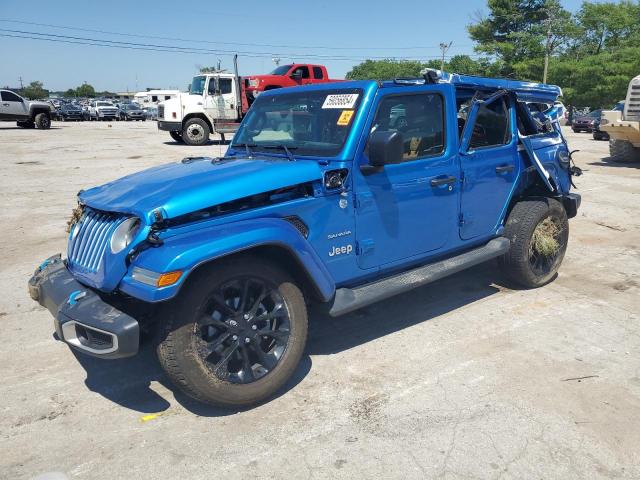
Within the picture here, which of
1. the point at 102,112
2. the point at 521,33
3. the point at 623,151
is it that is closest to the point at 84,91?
the point at 102,112

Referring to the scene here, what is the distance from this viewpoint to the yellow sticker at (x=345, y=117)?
11.7 feet

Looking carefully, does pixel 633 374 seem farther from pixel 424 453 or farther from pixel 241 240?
pixel 241 240

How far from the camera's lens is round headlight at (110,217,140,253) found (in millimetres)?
2854

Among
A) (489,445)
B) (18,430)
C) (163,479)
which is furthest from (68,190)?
(489,445)

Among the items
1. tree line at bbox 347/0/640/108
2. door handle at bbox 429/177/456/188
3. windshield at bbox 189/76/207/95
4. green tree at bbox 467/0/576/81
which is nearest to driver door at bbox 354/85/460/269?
door handle at bbox 429/177/456/188

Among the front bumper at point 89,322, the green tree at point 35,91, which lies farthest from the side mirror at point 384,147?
the green tree at point 35,91

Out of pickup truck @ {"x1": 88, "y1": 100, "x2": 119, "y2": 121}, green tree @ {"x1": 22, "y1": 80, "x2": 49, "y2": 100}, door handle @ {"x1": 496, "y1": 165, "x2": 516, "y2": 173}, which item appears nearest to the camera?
door handle @ {"x1": 496, "y1": 165, "x2": 516, "y2": 173}

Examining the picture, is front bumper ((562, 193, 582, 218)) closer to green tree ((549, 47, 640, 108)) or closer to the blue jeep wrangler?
the blue jeep wrangler

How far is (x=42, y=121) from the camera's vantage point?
28188mm

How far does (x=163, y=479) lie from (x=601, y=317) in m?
3.70

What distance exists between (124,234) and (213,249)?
0.55m

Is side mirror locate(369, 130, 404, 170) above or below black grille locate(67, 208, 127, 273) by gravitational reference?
above

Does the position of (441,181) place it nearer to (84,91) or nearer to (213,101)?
(213,101)

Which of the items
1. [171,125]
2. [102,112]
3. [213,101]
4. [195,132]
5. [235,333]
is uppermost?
[213,101]
